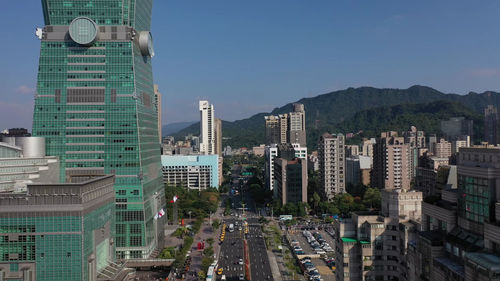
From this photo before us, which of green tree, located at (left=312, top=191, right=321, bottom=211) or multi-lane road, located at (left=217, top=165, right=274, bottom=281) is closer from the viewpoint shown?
multi-lane road, located at (left=217, top=165, right=274, bottom=281)

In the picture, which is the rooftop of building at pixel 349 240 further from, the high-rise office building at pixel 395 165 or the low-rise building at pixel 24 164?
the high-rise office building at pixel 395 165

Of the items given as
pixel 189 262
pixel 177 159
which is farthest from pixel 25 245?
pixel 177 159

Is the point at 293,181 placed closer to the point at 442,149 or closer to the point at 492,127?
the point at 442,149

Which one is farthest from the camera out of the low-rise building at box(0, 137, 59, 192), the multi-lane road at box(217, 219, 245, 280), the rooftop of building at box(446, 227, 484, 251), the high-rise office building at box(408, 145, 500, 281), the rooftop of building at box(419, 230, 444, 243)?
the multi-lane road at box(217, 219, 245, 280)

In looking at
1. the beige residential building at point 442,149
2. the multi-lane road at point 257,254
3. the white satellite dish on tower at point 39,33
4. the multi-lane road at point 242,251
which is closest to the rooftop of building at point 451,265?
the multi-lane road at point 242,251

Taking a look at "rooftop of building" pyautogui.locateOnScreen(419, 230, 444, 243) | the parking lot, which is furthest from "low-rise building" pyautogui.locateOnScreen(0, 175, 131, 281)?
the parking lot

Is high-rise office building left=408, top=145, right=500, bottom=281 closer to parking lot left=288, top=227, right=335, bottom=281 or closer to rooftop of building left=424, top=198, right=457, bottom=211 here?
rooftop of building left=424, top=198, right=457, bottom=211
